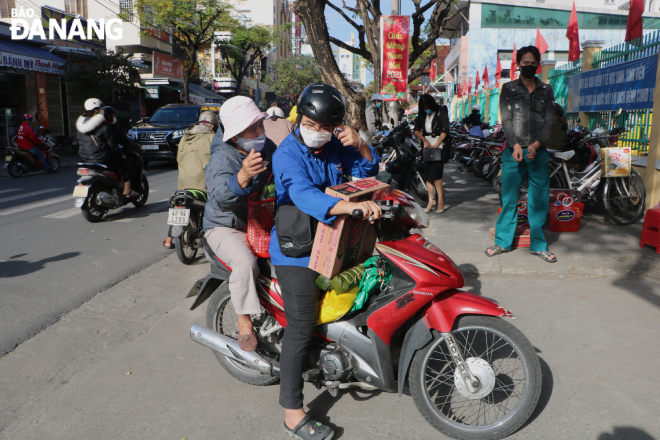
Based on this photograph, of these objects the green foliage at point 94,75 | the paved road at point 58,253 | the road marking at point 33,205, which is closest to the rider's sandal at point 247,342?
the paved road at point 58,253

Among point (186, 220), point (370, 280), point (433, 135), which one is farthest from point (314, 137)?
point (433, 135)

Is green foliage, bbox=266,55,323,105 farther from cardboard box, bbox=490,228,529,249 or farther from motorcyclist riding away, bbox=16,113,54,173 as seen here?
cardboard box, bbox=490,228,529,249

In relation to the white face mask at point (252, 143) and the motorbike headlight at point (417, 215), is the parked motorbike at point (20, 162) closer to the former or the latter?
the white face mask at point (252, 143)

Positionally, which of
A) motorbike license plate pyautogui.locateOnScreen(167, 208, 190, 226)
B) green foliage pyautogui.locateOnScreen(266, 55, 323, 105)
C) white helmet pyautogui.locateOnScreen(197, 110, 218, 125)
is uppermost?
green foliage pyautogui.locateOnScreen(266, 55, 323, 105)

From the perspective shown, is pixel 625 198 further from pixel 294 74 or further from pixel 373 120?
pixel 294 74

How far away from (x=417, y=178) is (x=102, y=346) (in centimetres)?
610

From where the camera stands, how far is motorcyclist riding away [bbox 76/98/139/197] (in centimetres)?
788

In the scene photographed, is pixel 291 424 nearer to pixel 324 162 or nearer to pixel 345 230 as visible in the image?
pixel 345 230

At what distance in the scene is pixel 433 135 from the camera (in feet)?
26.8

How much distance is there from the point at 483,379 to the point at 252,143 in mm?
1790

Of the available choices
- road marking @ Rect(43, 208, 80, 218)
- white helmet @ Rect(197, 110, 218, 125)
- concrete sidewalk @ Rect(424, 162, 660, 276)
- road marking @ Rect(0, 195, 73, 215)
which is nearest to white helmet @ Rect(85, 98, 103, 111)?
road marking @ Rect(43, 208, 80, 218)

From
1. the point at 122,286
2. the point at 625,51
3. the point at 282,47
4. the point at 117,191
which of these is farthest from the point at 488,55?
the point at 282,47

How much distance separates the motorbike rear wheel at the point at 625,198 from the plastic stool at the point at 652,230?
110cm

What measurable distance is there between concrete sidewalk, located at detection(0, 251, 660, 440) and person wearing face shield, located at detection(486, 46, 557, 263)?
103cm
